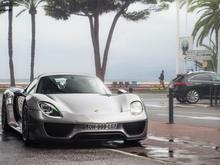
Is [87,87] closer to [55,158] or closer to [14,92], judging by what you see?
[14,92]

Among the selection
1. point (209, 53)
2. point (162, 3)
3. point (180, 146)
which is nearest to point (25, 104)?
point (180, 146)

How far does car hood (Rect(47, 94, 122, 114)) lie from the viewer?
970 cm

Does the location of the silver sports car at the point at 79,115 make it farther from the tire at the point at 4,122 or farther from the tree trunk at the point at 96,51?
the tree trunk at the point at 96,51

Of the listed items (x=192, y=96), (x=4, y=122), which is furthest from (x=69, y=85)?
(x=192, y=96)

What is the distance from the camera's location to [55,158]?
343 inches

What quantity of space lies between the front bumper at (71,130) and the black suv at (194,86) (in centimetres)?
1891

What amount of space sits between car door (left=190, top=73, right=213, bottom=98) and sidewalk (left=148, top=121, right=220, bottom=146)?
1410 centimetres

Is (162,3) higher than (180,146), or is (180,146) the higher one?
(162,3)

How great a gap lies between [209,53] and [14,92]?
39.5 meters

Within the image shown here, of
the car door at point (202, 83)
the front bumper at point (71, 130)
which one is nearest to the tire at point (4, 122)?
the front bumper at point (71, 130)

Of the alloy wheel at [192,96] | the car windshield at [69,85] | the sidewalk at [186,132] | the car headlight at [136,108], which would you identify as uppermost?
the car windshield at [69,85]

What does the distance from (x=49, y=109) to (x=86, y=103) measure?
0.62 m

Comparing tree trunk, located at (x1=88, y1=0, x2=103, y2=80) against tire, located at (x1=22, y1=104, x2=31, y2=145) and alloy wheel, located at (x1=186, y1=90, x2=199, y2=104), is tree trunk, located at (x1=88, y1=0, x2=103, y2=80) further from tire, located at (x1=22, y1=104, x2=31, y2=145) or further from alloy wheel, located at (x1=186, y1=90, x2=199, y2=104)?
tire, located at (x1=22, y1=104, x2=31, y2=145)

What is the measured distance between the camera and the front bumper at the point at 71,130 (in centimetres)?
952
